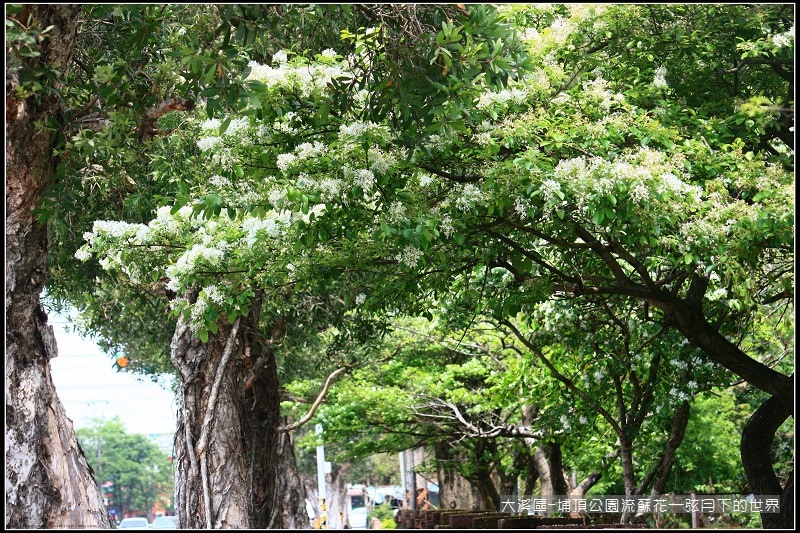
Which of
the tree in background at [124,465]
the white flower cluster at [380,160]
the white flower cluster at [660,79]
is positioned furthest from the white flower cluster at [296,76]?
the tree in background at [124,465]

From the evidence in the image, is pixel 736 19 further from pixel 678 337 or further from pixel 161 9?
pixel 161 9

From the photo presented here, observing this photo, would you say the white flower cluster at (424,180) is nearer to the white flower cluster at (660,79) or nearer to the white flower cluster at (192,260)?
the white flower cluster at (192,260)

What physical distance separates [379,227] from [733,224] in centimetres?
278

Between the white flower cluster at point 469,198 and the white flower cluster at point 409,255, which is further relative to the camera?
the white flower cluster at point 409,255

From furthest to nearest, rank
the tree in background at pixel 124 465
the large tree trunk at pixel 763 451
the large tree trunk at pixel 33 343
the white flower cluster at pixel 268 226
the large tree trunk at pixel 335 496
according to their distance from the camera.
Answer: the tree in background at pixel 124 465 → the large tree trunk at pixel 335 496 → the large tree trunk at pixel 763 451 → the white flower cluster at pixel 268 226 → the large tree trunk at pixel 33 343

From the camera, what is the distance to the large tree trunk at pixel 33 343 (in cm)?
580

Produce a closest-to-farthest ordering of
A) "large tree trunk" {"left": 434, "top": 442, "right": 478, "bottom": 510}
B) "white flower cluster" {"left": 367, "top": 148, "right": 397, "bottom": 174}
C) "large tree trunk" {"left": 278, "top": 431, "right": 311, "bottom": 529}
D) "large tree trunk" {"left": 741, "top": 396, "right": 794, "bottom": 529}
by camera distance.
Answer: "white flower cluster" {"left": 367, "top": 148, "right": 397, "bottom": 174} < "large tree trunk" {"left": 741, "top": 396, "right": 794, "bottom": 529} < "large tree trunk" {"left": 278, "top": 431, "right": 311, "bottom": 529} < "large tree trunk" {"left": 434, "top": 442, "right": 478, "bottom": 510}

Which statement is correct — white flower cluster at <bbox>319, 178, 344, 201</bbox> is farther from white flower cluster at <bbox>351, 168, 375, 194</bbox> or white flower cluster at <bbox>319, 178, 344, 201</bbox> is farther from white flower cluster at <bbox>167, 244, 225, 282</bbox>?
white flower cluster at <bbox>167, 244, 225, 282</bbox>

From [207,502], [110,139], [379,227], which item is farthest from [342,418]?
[110,139]

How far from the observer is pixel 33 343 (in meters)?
6.02

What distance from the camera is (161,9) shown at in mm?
6793

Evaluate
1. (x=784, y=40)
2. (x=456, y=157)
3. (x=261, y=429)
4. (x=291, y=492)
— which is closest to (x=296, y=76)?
(x=456, y=157)

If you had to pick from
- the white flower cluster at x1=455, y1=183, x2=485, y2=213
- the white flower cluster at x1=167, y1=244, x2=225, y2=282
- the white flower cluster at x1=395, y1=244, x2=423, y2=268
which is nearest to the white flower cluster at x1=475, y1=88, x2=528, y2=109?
the white flower cluster at x1=455, y1=183, x2=485, y2=213

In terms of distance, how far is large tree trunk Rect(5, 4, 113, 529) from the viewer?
5.80 m
